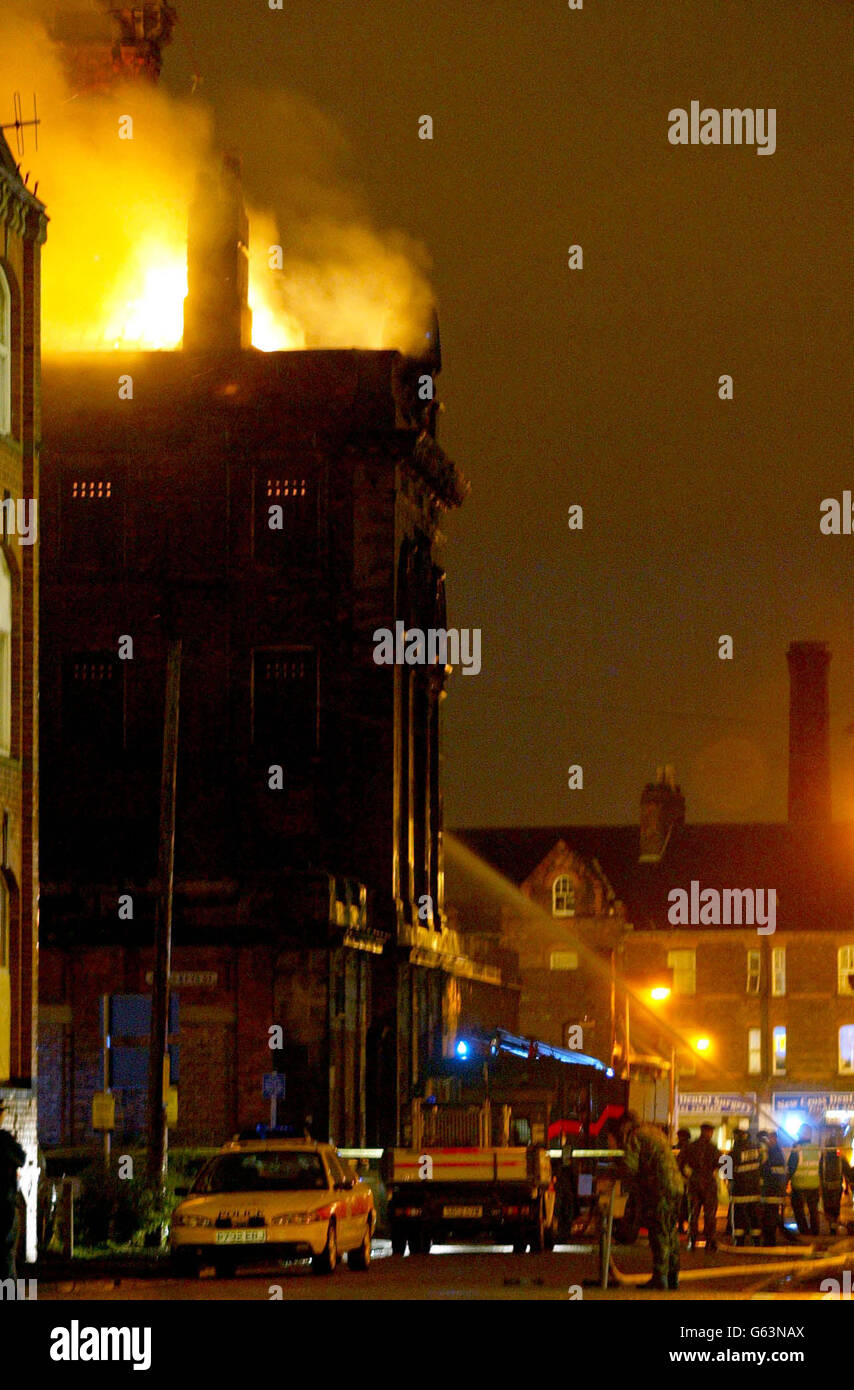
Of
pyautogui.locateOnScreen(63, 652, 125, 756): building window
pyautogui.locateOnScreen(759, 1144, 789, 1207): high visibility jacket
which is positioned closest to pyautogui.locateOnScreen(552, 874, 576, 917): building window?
pyautogui.locateOnScreen(63, 652, 125, 756): building window

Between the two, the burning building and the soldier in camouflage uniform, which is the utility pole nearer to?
the soldier in camouflage uniform

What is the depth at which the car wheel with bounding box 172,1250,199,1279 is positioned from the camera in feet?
80.8

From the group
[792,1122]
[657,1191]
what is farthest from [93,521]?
[657,1191]

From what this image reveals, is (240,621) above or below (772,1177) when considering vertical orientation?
above

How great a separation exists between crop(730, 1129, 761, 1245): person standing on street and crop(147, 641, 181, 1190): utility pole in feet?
24.5

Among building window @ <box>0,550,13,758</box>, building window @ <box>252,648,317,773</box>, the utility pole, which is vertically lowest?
the utility pole

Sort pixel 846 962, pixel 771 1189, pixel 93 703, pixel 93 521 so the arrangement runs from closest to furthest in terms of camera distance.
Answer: pixel 771 1189 → pixel 93 703 → pixel 93 521 → pixel 846 962

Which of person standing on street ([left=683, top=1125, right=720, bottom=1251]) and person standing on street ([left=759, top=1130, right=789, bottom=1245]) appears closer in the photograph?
person standing on street ([left=759, top=1130, right=789, bottom=1245])

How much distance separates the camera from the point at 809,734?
87375 mm

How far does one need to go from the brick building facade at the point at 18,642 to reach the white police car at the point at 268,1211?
2.98 meters

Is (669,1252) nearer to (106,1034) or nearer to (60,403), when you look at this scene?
(106,1034)

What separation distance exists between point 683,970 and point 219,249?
3616 cm

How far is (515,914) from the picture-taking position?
272 ft

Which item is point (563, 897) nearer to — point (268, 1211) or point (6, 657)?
point (6, 657)
